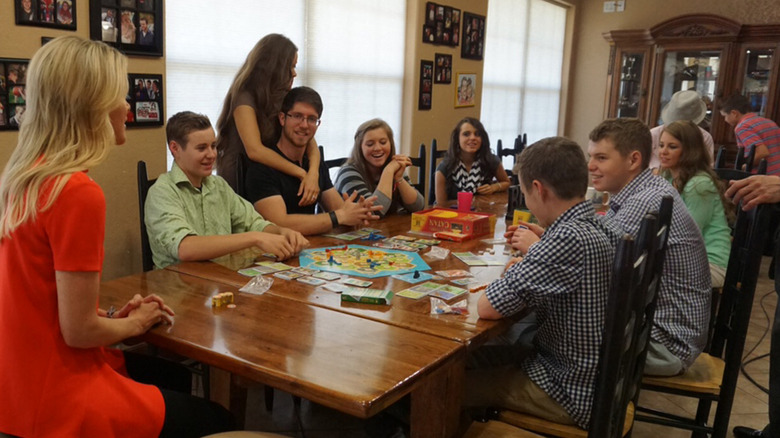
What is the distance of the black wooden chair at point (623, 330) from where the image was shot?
143 centimetres

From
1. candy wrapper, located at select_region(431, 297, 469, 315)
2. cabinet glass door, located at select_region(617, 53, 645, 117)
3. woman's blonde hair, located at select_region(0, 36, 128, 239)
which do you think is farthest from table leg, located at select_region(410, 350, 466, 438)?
cabinet glass door, located at select_region(617, 53, 645, 117)

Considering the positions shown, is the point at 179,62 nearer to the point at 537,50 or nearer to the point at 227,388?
the point at 227,388

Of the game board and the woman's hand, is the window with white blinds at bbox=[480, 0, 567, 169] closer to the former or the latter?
the woman's hand

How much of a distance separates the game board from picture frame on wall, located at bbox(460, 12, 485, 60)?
3.69 meters

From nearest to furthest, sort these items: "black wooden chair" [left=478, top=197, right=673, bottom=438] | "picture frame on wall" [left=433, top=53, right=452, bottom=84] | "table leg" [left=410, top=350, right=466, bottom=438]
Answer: "black wooden chair" [left=478, top=197, right=673, bottom=438] < "table leg" [left=410, top=350, right=466, bottom=438] < "picture frame on wall" [left=433, top=53, right=452, bottom=84]

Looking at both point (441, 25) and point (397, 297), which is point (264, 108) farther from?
point (441, 25)

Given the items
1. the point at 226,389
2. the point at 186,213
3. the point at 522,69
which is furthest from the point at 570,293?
the point at 522,69

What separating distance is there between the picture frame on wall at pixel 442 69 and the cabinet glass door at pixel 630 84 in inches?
107

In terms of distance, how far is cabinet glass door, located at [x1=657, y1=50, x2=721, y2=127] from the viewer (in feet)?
21.4

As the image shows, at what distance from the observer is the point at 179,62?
3350mm

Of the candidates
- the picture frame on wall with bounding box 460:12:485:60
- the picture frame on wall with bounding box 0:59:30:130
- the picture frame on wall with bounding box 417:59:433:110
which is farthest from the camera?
the picture frame on wall with bounding box 460:12:485:60

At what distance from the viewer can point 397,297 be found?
1.79 meters

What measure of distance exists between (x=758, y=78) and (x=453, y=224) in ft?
17.0

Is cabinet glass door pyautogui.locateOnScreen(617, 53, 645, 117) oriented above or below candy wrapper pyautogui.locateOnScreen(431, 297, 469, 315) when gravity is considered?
above
